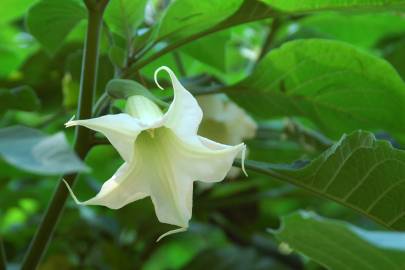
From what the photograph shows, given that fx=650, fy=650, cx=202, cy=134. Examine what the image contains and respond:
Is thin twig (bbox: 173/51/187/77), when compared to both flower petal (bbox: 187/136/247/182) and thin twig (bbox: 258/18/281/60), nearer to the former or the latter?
thin twig (bbox: 258/18/281/60)

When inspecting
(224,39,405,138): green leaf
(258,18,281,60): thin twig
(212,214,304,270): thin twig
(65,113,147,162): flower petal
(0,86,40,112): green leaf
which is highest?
(65,113,147,162): flower petal

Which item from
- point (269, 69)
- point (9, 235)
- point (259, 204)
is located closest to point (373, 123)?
point (269, 69)

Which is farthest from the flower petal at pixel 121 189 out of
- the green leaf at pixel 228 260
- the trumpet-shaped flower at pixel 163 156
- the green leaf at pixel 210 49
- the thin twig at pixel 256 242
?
the thin twig at pixel 256 242

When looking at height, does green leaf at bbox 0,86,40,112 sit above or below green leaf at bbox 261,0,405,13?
below

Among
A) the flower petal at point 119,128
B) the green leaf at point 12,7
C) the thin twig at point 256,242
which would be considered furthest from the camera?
the thin twig at point 256,242

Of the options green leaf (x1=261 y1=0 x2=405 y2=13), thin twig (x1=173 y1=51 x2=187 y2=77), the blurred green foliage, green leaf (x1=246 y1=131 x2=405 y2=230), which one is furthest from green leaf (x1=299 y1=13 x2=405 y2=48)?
green leaf (x1=246 y1=131 x2=405 y2=230)

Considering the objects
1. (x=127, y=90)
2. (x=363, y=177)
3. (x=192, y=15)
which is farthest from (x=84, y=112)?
(x=363, y=177)

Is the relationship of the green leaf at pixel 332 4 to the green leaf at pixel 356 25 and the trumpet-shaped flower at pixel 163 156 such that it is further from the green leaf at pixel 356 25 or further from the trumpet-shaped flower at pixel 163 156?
the green leaf at pixel 356 25
